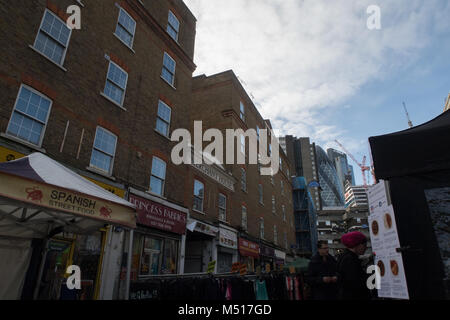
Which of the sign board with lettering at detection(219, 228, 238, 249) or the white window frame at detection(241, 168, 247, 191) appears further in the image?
the white window frame at detection(241, 168, 247, 191)

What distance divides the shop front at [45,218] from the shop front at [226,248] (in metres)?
10.3

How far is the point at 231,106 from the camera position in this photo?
80.2ft

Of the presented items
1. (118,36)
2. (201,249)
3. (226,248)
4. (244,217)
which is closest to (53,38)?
(118,36)

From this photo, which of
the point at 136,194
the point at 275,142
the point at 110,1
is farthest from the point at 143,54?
the point at 275,142

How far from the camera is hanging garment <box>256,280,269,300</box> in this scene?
24.9 feet

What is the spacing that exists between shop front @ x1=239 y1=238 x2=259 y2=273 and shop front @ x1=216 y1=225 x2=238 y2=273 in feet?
2.53

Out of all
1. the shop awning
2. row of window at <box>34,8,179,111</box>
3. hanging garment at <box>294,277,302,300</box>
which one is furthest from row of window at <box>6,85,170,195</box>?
hanging garment at <box>294,277,302,300</box>

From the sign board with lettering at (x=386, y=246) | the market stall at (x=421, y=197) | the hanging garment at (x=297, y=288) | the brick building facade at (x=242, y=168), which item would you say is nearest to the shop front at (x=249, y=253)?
the brick building facade at (x=242, y=168)

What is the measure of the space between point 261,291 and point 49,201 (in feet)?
19.0

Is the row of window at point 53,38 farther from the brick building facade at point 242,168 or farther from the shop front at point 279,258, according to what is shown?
the shop front at point 279,258

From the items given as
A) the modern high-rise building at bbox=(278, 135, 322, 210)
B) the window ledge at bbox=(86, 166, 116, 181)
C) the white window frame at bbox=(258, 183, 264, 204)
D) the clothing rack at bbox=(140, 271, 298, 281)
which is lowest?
the clothing rack at bbox=(140, 271, 298, 281)

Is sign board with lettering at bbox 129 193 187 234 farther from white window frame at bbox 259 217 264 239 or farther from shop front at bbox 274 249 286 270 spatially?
shop front at bbox 274 249 286 270
